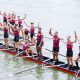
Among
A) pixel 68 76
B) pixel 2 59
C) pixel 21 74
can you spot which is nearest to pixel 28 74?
pixel 21 74

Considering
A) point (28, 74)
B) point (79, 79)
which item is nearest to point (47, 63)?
point (28, 74)

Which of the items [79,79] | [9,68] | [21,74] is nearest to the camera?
[79,79]

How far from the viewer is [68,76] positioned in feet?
34.5

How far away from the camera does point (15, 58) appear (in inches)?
532

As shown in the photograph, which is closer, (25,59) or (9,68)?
(9,68)

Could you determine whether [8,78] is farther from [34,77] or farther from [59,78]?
[59,78]

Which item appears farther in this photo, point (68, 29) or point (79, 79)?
point (68, 29)

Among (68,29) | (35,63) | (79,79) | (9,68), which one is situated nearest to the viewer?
(79,79)

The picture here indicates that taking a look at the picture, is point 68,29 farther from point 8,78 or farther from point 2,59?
point 8,78

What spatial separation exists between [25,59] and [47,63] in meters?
1.94

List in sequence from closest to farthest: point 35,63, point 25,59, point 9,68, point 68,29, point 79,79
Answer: point 79,79 → point 9,68 → point 35,63 → point 25,59 → point 68,29

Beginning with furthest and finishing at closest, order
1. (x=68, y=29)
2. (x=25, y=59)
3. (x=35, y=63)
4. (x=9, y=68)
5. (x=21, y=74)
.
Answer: (x=68, y=29)
(x=25, y=59)
(x=35, y=63)
(x=9, y=68)
(x=21, y=74)

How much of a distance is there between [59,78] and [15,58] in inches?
164

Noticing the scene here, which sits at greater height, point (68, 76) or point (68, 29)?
point (68, 29)
